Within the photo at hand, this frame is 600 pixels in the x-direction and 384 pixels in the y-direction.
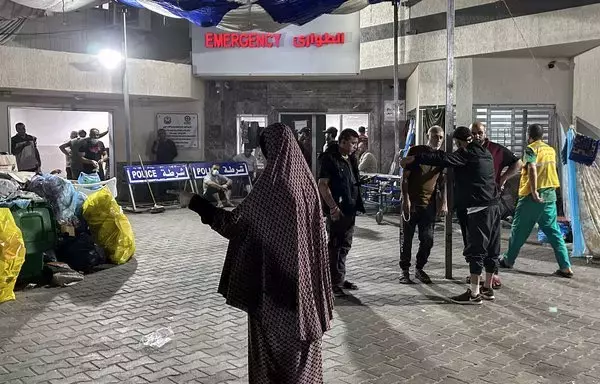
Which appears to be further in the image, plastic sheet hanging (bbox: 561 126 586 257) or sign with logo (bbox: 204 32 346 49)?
sign with logo (bbox: 204 32 346 49)

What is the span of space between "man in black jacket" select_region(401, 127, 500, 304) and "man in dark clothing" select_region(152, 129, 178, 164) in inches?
440

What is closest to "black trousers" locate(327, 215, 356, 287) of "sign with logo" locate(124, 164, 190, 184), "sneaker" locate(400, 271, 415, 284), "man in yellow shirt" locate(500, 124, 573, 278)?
"sneaker" locate(400, 271, 415, 284)

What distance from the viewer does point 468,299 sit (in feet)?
19.8

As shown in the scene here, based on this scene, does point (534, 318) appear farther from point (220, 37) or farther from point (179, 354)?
point (220, 37)

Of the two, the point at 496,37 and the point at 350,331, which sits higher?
the point at 496,37

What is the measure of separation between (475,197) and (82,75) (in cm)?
1093

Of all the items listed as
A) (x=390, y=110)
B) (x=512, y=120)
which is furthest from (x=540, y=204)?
(x=390, y=110)

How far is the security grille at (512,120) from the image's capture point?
1175 cm

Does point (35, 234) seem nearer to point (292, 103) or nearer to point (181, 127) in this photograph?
point (181, 127)

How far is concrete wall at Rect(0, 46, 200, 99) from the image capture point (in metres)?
12.6

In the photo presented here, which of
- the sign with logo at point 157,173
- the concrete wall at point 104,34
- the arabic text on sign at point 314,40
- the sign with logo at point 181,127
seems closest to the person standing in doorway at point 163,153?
the sign with logo at point 181,127

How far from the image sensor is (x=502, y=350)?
186 inches

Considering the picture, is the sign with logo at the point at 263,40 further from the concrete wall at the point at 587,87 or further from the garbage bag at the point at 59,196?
the garbage bag at the point at 59,196

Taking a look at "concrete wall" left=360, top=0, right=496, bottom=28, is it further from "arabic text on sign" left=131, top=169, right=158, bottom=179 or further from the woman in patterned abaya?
the woman in patterned abaya
